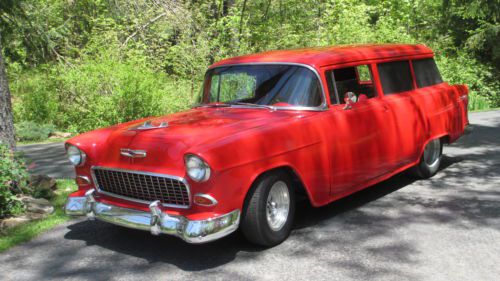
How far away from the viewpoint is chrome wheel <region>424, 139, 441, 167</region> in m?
6.71

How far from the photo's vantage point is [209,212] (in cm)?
396

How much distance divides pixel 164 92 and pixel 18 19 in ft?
13.2

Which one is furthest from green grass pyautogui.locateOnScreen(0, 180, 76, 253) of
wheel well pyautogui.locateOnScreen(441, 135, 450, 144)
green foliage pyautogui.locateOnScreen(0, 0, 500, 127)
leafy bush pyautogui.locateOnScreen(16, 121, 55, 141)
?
leafy bush pyautogui.locateOnScreen(16, 121, 55, 141)

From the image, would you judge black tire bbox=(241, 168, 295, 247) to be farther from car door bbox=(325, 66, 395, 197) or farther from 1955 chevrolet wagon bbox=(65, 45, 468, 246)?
car door bbox=(325, 66, 395, 197)

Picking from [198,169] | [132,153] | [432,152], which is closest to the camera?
[198,169]

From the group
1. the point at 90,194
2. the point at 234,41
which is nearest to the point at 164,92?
the point at 234,41

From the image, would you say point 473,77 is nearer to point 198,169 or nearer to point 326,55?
point 326,55

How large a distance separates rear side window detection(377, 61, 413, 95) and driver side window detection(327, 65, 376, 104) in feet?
0.69

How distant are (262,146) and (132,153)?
1.09 m

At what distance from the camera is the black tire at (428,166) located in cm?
666

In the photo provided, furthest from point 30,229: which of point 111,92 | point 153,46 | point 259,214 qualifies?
point 153,46

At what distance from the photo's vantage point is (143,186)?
4328 mm

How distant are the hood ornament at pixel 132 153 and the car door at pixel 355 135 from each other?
5.66 ft

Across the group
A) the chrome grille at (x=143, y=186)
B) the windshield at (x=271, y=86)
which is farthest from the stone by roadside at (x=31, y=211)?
the windshield at (x=271, y=86)
